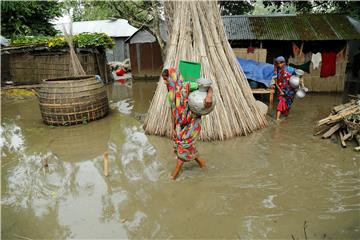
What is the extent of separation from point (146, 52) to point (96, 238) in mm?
10307

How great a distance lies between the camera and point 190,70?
3.96 metres

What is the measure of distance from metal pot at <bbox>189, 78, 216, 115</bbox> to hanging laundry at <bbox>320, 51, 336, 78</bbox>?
6.51 m

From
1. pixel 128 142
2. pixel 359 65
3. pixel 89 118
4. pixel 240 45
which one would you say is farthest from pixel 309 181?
pixel 359 65

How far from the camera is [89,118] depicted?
6.25 metres

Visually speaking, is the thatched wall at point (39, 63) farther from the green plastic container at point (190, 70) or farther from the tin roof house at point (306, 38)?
the green plastic container at point (190, 70)

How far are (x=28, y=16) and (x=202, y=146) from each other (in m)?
10.4

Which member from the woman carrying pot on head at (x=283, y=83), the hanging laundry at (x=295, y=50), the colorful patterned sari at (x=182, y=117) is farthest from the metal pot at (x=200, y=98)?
the hanging laundry at (x=295, y=50)

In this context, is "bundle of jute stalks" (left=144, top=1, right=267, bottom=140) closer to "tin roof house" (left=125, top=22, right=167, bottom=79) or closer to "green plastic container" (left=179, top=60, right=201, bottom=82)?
"green plastic container" (left=179, top=60, right=201, bottom=82)

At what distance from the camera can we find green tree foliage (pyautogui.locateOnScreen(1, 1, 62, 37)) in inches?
430

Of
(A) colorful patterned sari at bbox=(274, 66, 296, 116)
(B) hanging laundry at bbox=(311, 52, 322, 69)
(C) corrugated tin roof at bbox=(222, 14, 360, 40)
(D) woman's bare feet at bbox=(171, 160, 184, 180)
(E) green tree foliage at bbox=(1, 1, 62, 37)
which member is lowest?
(D) woman's bare feet at bbox=(171, 160, 184, 180)

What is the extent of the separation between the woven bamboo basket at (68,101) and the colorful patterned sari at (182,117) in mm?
3070

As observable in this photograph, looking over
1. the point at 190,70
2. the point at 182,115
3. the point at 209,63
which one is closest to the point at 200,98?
the point at 182,115

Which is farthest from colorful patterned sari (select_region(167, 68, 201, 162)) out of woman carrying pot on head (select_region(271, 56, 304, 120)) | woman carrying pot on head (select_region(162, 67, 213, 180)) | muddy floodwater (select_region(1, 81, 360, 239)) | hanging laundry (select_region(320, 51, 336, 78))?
hanging laundry (select_region(320, 51, 336, 78))

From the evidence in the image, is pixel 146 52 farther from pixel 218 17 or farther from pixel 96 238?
pixel 96 238
